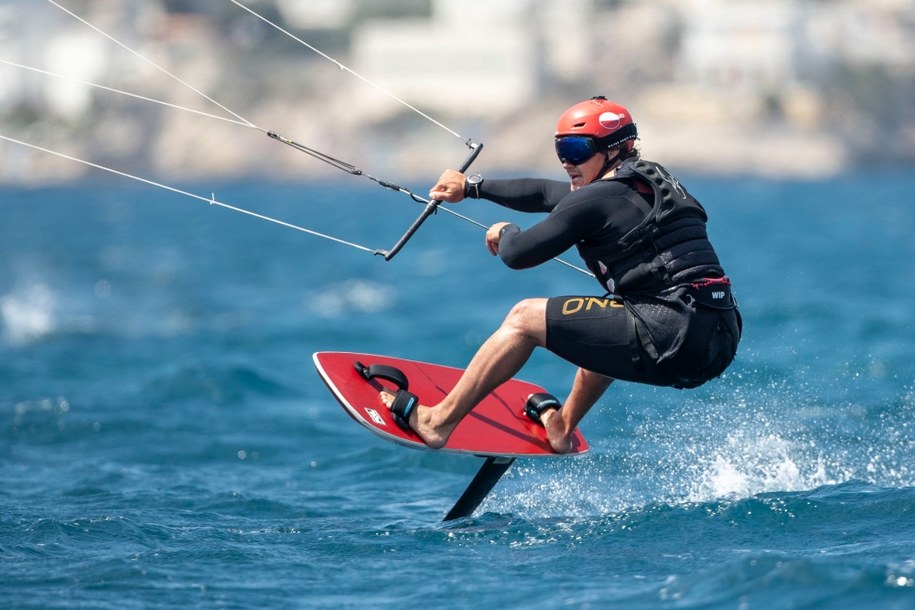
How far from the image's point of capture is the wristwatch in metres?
6.62

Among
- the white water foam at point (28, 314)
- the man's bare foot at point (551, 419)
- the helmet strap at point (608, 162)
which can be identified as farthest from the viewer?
the white water foam at point (28, 314)

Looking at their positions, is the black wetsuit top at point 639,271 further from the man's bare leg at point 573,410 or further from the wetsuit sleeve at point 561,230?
the man's bare leg at point 573,410

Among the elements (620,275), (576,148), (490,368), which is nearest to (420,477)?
(490,368)

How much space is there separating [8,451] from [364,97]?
106 meters

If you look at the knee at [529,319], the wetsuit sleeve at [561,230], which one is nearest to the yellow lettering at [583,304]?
the knee at [529,319]

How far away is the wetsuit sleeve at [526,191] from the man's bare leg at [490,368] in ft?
1.95

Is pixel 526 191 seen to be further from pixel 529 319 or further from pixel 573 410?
pixel 573 410

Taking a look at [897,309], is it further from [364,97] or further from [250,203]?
[364,97]

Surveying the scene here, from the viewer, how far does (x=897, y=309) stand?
58.4 feet

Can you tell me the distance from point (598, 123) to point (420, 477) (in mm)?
3066

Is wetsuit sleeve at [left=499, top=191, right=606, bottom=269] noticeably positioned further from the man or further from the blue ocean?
the blue ocean

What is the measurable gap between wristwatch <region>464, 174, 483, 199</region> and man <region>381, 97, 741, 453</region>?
6.4 inches

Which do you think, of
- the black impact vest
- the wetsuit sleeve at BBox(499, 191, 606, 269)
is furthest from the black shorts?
the wetsuit sleeve at BBox(499, 191, 606, 269)

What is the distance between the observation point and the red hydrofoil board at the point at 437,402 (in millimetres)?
6613
